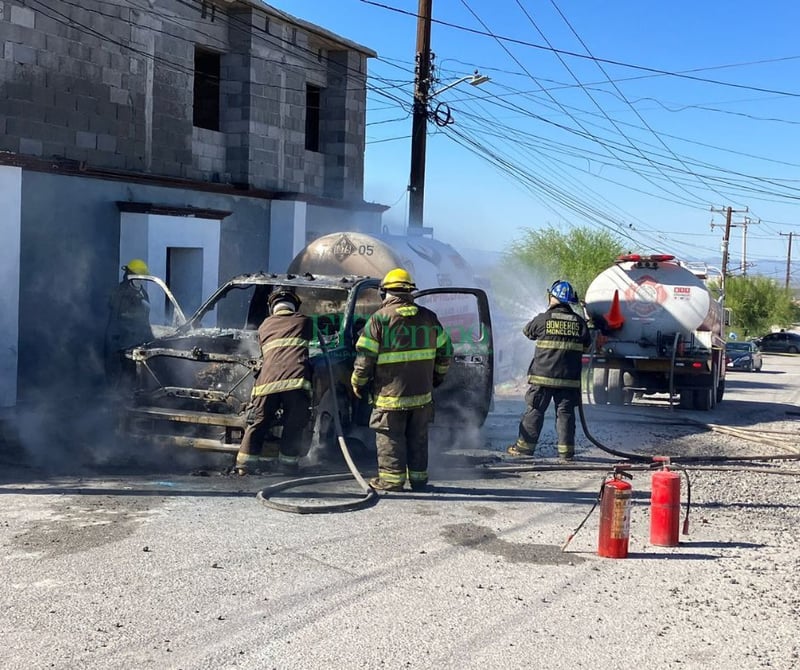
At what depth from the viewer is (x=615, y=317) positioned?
16375 mm

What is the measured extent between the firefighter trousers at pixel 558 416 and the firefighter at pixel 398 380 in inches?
91.1

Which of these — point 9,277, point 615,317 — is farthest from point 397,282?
point 615,317

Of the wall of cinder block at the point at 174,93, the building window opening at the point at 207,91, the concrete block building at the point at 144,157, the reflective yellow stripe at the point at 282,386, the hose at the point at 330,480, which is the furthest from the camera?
the building window opening at the point at 207,91

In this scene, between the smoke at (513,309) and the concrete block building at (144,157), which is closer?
the concrete block building at (144,157)

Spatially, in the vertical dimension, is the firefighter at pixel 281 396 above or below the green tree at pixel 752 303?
below

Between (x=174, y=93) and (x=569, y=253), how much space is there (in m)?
24.6

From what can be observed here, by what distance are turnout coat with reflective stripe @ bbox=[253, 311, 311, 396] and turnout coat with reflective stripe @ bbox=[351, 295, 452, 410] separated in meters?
0.47

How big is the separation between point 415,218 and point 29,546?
1367cm

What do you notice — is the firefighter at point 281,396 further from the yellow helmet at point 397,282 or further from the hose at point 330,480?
the yellow helmet at point 397,282

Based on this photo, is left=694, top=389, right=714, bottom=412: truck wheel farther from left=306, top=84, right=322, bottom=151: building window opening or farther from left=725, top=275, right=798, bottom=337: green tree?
left=725, top=275, right=798, bottom=337: green tree

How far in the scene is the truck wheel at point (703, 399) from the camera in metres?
16.1

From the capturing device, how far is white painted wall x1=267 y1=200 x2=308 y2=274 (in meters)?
18.8

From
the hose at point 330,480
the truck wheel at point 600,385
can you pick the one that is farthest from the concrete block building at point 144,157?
the hose at point 330,480

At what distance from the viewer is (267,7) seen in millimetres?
18375
